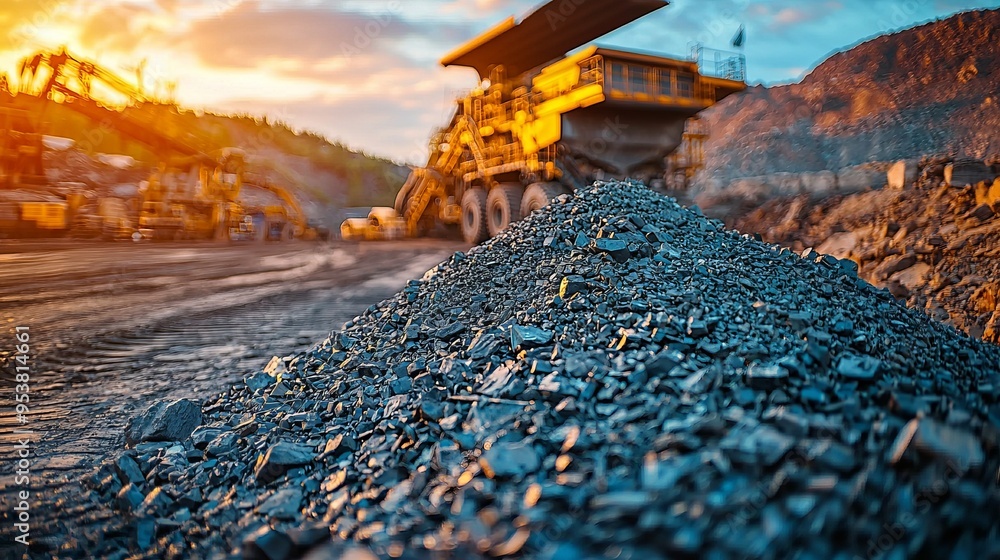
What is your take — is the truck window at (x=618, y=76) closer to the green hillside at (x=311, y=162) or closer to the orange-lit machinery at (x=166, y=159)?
the orange-lit machinery at (x=166, y=159)

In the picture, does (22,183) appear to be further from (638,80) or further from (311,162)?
(311,162)

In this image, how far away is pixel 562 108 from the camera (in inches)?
374

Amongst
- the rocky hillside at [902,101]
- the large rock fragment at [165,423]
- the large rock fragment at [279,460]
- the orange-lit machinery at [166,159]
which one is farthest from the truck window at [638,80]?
the orange-lit machinery at [166,159]

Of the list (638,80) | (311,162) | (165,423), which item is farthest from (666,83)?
(311,162)

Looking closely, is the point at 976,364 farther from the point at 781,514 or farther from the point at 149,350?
the point at 149,350

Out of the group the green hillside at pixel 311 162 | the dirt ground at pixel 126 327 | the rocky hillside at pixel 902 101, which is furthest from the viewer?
the green hillside at pixel 311 162

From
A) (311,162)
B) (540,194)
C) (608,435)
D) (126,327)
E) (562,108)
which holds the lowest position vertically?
(126,327)

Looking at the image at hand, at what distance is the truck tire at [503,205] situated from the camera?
36.4 feet

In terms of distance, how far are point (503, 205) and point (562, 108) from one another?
2532mm

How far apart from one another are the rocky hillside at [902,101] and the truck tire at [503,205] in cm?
436

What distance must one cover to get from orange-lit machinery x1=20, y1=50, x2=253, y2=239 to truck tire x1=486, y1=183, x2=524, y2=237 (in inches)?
370

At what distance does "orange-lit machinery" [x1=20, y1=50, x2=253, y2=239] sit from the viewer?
12102 millimetres

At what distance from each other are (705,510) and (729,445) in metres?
0.25

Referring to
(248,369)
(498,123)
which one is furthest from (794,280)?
(498,123)
